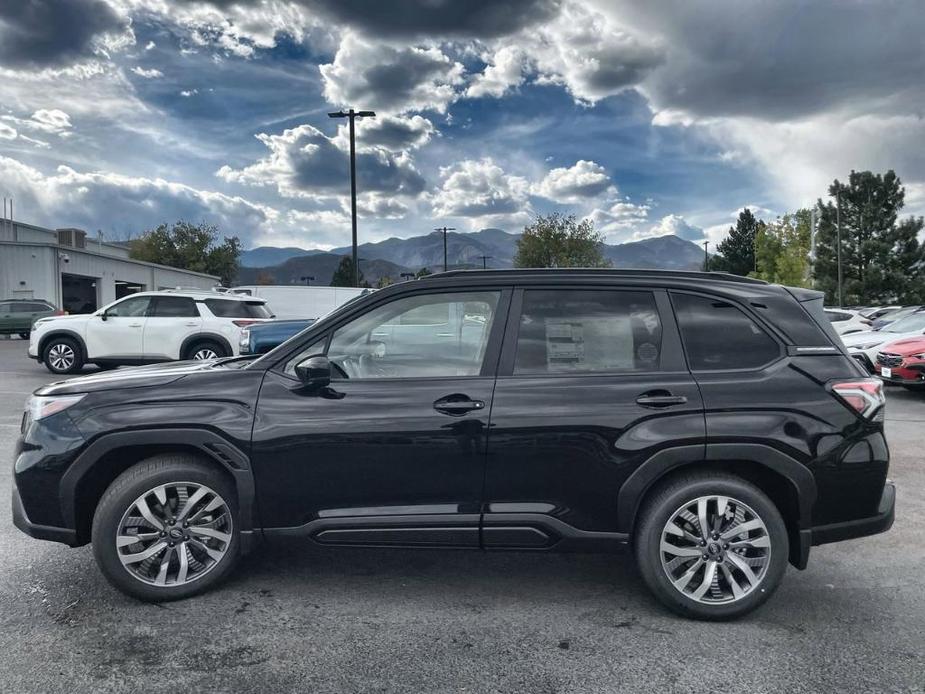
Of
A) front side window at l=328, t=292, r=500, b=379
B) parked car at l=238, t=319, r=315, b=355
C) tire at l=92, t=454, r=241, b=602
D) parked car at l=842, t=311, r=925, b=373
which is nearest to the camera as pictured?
tire at l=92, t=454, r=241, b=602

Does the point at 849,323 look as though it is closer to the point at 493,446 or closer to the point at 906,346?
the point at 906,346

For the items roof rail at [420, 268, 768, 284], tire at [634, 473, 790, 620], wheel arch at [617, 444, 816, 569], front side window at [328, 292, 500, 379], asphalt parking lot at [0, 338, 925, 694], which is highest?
roof rail at [420, 268, 768, 284]

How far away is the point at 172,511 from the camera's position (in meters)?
3.47

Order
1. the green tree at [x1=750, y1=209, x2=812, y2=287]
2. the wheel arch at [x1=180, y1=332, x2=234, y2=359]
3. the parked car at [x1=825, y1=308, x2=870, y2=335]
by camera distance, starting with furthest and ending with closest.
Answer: the green tree at [x1=750, y1=209, x2=812, y2=287], the parked car at [x1=825, y1=308, x2=870, y2=335], the wheel arch at [x1=180, y1=332, x2=234, y2=359]

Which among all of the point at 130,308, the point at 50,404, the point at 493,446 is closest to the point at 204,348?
the point at 130,308

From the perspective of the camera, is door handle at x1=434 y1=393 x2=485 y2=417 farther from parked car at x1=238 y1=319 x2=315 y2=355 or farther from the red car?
the red car

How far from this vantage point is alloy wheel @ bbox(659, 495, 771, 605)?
3307mm

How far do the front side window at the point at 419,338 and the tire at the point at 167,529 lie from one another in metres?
0.93

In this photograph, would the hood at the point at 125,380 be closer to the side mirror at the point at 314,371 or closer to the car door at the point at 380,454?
the car door at the point at 380,454

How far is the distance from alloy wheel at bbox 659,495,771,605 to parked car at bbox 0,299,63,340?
30.7m

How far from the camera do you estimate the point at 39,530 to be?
3486 mm

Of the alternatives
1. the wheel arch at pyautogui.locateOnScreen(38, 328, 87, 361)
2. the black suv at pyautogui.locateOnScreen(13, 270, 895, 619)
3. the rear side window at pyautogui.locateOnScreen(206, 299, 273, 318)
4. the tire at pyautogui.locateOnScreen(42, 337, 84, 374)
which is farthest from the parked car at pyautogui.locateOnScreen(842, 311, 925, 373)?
the tire at pyautogui.locateOnScreen(42, 337, 84, 374)

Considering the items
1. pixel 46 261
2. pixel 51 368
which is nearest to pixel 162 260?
pixel 46 261

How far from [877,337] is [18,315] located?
1213 inches
